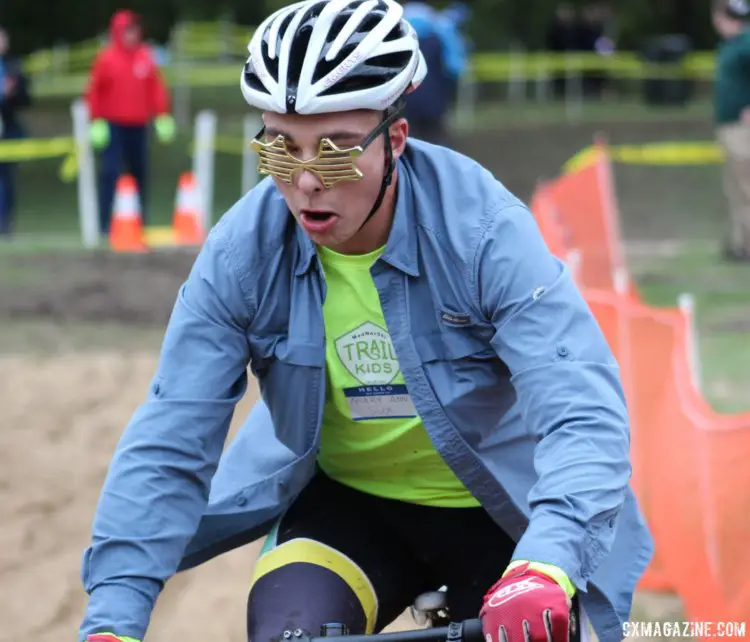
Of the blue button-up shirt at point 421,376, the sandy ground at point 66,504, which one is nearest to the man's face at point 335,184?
the blue button-up shirt at point 421,376

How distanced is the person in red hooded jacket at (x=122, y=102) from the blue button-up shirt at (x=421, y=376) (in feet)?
40.7

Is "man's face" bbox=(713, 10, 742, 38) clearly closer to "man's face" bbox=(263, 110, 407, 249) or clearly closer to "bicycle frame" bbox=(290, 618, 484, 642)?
"man's face" bbox=(263, 110, 407, 249)

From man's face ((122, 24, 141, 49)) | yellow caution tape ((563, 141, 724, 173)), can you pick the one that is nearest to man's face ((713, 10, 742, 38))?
man's face ((122, 24, 141, 49))

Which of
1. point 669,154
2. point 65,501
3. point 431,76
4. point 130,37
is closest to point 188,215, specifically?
point 130,37

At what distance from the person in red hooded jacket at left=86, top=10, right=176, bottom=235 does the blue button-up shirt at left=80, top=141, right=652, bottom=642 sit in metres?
12.4

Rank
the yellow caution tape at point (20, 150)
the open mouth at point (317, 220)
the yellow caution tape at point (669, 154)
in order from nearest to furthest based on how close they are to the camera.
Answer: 1. the open mouth at point (317, 220)
2. the yellow caution tape at point (20, 150)
3. the yellow caution tape at point (669, 154)

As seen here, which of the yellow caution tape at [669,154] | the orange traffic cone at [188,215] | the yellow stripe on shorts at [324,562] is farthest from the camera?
the yellow caution tape at [669,154]

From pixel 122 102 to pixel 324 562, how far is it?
12666 mm

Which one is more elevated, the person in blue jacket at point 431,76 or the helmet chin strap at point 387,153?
the helmet chin strap at point 387,153

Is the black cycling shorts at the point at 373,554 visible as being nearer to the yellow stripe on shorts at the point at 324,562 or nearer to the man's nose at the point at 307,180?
the yellow stripe on shorts at the point at 324,562

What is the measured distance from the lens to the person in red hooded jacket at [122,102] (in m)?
15.4


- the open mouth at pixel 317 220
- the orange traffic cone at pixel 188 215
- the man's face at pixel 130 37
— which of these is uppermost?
the open mouth at pixel 317 220

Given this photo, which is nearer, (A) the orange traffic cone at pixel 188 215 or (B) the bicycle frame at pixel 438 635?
(B) the bicycle frame at pixel 438 635

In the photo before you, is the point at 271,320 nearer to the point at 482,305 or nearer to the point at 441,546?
the point at 482,305
